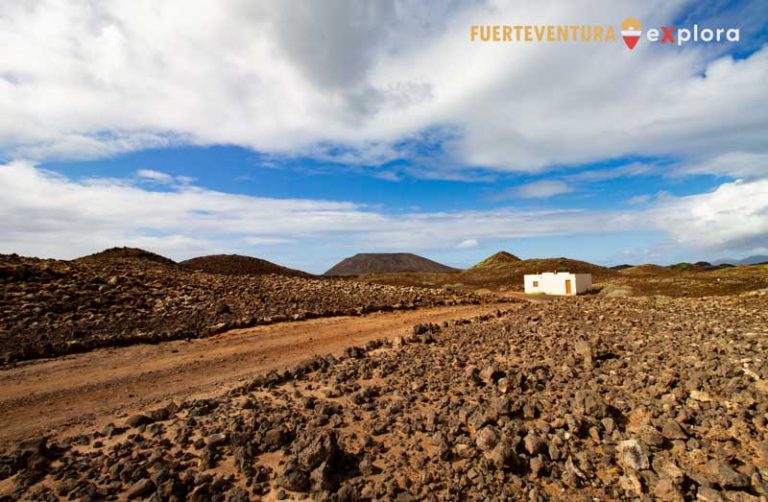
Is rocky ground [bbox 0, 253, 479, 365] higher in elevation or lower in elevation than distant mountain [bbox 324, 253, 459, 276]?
lower

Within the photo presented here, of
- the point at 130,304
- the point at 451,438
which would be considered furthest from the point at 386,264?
the point at 451,438

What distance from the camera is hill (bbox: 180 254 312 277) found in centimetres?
3601

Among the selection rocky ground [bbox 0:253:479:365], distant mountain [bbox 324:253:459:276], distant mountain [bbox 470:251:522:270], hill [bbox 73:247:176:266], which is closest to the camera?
rocky ground [bbox 0:253:479:365]

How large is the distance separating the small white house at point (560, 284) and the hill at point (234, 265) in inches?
1013

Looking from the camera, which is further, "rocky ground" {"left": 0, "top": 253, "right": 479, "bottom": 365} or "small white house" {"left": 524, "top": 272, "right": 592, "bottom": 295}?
"small white house" {"left": 524, "top": 272, "right": 592, "bottom": 295}

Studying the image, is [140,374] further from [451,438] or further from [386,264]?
[386,264]

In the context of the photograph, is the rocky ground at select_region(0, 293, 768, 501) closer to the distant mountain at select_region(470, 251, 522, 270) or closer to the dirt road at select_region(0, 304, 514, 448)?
the dirt road at select_region(0, 304, 514, 448)

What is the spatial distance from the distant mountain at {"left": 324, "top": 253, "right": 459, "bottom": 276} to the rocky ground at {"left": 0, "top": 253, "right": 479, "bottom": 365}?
Result: 384 ft

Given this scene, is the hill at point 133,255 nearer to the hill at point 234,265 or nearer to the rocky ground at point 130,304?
the hill at point 234,265

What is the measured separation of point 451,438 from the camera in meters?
6.16

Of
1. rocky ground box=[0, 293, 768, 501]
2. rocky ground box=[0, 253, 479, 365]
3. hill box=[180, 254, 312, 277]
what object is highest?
hill box=[180, 254, 312, 277]

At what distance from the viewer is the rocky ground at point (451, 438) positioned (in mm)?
5191

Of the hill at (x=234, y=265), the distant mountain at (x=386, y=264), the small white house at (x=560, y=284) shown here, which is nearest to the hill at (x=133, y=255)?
the hill at (x=234, y=265)

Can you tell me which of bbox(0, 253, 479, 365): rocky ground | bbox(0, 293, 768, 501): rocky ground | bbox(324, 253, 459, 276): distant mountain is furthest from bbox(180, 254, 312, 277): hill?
bbox(324, 253, 459, 276): distant mountain
